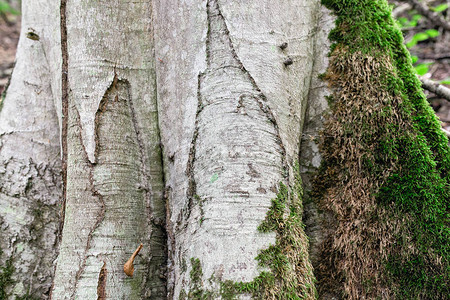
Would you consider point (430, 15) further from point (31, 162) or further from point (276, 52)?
point (31, 162)

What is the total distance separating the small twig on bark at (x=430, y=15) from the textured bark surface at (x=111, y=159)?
4372 mm

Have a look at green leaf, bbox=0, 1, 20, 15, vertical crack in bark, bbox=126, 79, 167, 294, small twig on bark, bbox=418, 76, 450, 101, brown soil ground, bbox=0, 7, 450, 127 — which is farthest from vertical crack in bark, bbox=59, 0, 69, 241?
green leaf, bbox=0, 1, 20, 15

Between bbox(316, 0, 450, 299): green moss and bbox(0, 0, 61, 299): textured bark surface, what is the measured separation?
5.39ft

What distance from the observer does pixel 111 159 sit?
1.78m

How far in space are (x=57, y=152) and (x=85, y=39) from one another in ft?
3.07

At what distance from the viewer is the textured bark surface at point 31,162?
2199 millimetres

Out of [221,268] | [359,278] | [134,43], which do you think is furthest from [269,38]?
[359,278]

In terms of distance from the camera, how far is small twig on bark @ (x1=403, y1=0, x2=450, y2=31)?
4.70 meters

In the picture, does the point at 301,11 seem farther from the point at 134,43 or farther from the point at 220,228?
the point at 220,228

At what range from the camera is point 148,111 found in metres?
1.93

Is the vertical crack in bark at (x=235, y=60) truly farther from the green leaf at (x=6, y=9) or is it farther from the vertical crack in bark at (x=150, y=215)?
the green leaf at (x=6, y=9)

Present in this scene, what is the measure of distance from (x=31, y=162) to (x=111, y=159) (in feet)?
3.08

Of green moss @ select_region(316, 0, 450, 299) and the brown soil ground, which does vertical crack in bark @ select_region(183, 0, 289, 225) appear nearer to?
green moss @ select_region(316, 0, 450, 299)

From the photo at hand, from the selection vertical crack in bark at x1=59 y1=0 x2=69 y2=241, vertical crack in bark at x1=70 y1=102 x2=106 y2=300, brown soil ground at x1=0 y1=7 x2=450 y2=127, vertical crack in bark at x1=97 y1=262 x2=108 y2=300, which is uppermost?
brown soil ground at x1=0 y1=7 x2=450 y2=127
